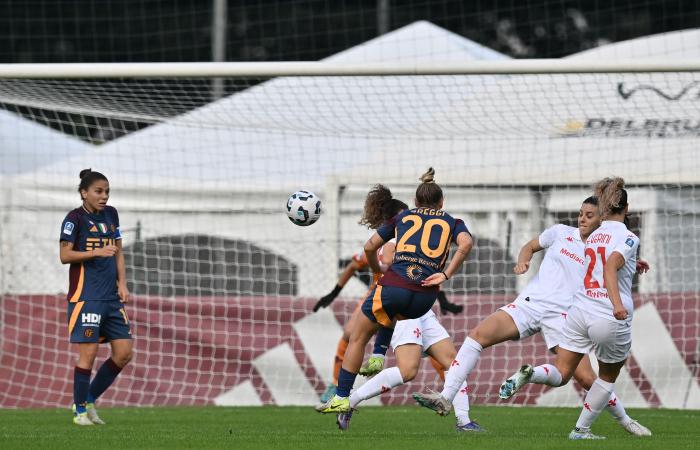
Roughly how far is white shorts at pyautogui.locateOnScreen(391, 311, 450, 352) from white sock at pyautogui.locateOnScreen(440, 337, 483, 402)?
2.18 feet

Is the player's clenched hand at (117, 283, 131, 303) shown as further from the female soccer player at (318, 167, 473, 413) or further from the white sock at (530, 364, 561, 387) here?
the white sock at (530, 364, 561, 387)

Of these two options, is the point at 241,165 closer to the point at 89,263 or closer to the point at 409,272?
the point at 89,263

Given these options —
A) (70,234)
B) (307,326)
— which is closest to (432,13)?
(307,326)

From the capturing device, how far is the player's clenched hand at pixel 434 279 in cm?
826

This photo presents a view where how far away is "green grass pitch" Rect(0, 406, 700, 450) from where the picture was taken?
7762 mm

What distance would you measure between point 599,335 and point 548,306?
4.14 feet

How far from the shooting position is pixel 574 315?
8211mm

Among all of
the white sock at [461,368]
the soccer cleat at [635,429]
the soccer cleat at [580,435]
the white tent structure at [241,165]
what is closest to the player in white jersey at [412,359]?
the white sock at [461,368]

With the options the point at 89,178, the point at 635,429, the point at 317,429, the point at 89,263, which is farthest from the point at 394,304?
the point at 89,178

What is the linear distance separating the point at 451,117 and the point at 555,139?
1240 millimetres

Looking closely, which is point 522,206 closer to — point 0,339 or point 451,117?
point 451,117

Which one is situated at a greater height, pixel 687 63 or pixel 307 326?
pixel 687 63

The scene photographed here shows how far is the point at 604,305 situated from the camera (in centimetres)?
802

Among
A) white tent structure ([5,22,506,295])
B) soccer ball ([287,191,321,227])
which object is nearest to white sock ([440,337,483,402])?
soccer ball ([287,191,321,227])
